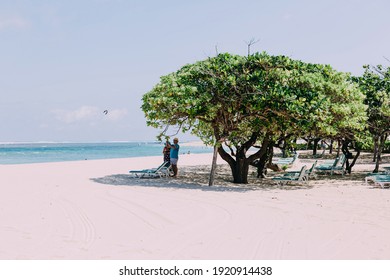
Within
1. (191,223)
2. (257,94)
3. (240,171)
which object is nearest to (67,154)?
(240,171)

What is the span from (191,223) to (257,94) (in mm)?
7708

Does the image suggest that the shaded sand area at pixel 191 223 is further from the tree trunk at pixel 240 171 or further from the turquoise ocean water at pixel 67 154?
the turquoise ocean water at pixel 67 154

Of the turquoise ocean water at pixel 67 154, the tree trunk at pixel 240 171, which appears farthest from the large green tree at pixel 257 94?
the turquoise ocean water at pixel 67 154

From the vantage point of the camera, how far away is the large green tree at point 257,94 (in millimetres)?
15969

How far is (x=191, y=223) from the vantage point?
981 centimetres

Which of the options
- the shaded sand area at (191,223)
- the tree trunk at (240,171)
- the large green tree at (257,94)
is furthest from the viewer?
the tree trunk at (240,171)

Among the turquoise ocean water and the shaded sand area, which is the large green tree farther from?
the turquoise ocean water

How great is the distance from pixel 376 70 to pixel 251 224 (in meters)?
16.4

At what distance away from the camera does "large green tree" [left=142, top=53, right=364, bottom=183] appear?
16.0 meters

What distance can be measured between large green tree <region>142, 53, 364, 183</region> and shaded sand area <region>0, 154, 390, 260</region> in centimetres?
309

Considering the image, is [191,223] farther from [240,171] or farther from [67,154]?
[67,154]

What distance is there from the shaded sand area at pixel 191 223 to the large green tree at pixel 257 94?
3087mm

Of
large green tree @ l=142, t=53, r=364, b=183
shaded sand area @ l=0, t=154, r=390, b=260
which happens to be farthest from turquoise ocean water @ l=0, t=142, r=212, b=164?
shaded sand area @ l=0, t=154, r=390, b=260

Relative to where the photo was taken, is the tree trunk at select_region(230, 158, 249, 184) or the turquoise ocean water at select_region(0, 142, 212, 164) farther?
the turquoise ocean water at select_region(0, 142, 212, 164)
